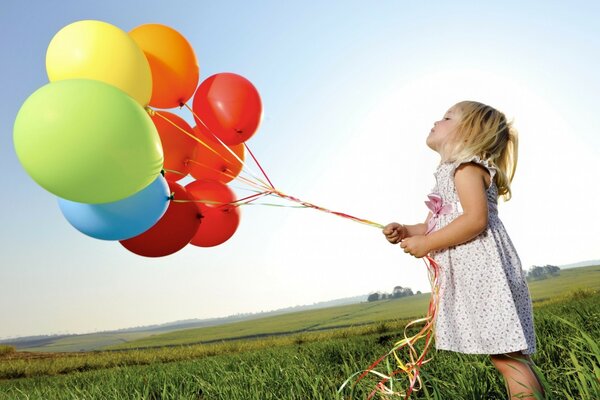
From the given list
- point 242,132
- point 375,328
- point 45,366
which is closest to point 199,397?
point 242,132

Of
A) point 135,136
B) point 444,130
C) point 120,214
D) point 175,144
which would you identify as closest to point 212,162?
point 175,144

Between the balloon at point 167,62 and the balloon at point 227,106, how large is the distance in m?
0.14

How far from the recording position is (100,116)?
1761mm

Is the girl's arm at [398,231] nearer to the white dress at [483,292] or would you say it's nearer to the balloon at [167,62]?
the white dress at [483,292]

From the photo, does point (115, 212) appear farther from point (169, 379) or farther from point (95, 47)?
point (169, 379)

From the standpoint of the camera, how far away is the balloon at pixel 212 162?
2869 mm

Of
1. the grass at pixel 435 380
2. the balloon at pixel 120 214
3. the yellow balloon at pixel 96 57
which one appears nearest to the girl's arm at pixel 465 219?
the grass at pixel 435 380

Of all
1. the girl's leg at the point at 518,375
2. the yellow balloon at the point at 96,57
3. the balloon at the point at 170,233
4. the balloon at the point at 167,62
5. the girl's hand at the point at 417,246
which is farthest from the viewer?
the balloon at the point at 167,62

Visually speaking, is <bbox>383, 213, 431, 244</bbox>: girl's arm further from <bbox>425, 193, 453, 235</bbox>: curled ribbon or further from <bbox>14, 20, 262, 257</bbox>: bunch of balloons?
<bbox>14, 20, 262, 257</bbox>: bunch of balloons

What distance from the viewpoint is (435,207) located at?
1.98 m

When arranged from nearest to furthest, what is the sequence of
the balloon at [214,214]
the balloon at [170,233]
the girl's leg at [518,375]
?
1. the girl's leg at [518,375]
2. the balloon at [170,233]
3. the balloon at [214,214]

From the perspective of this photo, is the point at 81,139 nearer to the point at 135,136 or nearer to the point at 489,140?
the point at 135,136

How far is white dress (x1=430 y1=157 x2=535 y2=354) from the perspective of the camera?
1716 mm

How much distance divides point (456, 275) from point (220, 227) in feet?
5.23
